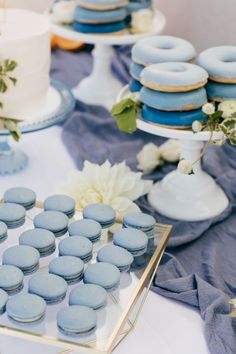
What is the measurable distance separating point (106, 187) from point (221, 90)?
0.21 meters

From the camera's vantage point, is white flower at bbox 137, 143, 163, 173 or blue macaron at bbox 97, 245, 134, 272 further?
white flower at bbox 137, 143, 163, 173

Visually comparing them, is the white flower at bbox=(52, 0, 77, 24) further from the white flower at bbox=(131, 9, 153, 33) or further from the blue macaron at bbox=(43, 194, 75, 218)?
the blue macaron at bbox=(43, 194, 75, 218)

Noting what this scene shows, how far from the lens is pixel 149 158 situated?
1.16m

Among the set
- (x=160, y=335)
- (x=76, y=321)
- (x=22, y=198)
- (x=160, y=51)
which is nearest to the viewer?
(x=76, y=321)

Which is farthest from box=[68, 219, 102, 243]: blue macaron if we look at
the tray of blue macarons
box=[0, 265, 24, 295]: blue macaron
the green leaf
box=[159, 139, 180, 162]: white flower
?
box=[159, 139, 180, 162]: white flower

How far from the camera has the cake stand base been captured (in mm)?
1375

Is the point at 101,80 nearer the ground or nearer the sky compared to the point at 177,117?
nearer the ground

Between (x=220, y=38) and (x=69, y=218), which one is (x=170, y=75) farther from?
(x=220, y=38)

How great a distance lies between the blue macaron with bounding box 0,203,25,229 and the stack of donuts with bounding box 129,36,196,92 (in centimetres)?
29

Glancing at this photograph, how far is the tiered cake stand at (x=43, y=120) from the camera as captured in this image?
109cm

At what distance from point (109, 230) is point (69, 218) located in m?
0.06

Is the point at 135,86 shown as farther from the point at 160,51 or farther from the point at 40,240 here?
the point at 40,240

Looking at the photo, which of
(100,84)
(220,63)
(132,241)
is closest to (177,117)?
(220,63)

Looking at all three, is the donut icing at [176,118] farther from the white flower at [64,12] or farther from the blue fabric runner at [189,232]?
the white flower at [64,12]
